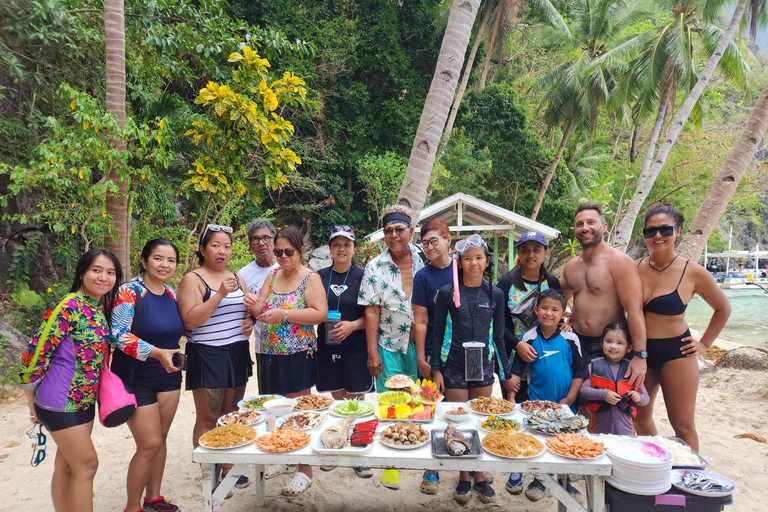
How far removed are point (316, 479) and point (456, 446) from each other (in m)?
2.02

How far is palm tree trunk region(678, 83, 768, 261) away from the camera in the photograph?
6492mm

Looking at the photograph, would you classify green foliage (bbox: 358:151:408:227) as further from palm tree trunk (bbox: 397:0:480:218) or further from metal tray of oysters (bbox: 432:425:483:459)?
metal tray of oysters (bbox: 432:425:483:459)

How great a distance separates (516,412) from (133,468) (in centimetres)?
270

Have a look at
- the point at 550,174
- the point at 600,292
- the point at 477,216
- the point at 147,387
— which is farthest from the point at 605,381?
the point at 550,174

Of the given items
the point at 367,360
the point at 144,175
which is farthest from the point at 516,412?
the point at 144,175

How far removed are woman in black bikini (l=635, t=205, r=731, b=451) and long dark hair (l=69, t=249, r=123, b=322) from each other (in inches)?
155

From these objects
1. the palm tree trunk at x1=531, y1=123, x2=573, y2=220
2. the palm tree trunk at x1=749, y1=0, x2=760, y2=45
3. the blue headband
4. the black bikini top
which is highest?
the palm tree trunk at x1=749, y1=0, x2=760, y2=45

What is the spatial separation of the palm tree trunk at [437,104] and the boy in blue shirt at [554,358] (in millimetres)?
2573

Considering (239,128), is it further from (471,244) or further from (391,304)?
(471,244)

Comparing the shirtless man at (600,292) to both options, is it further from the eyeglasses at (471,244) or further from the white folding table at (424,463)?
the white folding table at (424,463)

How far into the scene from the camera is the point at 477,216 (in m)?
14.0

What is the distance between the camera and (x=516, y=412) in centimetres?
307

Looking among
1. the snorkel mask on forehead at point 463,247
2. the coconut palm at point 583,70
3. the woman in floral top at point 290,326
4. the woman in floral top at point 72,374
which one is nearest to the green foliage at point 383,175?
the coconut palm at point 583,70

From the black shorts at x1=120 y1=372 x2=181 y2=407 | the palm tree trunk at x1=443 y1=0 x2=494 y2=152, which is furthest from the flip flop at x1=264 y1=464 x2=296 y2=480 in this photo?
the palm tree trunk at x1=443 y1=0 x2=494 y2=152
